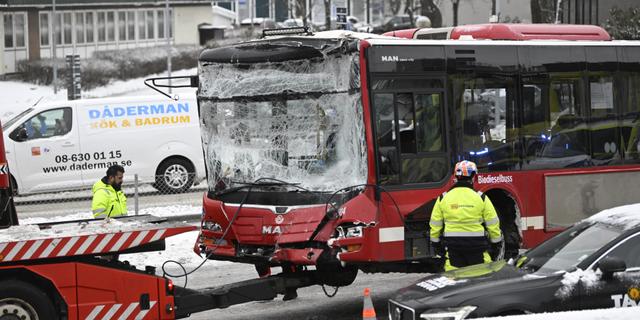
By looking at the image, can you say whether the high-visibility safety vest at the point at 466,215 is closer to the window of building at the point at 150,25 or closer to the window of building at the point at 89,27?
the window of building at the point at 89,27

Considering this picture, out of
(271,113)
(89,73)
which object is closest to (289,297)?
(271,113)

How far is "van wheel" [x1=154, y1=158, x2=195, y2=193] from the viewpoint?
2206 cm

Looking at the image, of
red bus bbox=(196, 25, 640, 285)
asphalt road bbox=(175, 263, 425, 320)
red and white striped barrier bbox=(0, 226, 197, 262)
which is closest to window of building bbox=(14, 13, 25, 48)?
asphalt road bbox=(175, 263, 425, 320)

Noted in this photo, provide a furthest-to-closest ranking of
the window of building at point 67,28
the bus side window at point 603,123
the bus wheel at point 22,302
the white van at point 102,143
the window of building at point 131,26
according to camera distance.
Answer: the window of building at point 131,26, the window of building at point 67,28, the white van at point 102,143, the bus side window at point 603,123, the bus wheel at point 22,302

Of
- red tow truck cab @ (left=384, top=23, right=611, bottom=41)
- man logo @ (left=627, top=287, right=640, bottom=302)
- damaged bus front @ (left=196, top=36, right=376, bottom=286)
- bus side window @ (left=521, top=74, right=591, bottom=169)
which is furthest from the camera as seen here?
red tow truck cab @ (left=384, top=23, right=611, bottom=41)

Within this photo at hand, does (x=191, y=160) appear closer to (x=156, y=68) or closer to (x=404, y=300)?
(x=404, y=300)

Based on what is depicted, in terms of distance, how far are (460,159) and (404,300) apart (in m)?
3.19

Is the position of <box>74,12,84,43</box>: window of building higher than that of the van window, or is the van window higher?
<box>74,12,84,43</box>: window of building

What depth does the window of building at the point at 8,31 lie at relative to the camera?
5247 centimetres

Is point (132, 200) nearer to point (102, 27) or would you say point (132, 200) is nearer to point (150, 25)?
point (102, 27)

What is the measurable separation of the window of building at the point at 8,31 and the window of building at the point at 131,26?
6.95 m

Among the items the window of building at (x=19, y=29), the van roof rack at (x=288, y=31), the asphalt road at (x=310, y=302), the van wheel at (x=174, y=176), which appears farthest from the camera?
the window of building at (x=19, y=29)

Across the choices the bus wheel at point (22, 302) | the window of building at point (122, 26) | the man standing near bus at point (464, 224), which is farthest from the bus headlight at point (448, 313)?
the window of building at point (122, 26)

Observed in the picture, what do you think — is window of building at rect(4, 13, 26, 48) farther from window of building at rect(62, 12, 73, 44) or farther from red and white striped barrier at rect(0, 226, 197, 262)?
red and white striped barrier at rect(0, 226, 197, 262)
